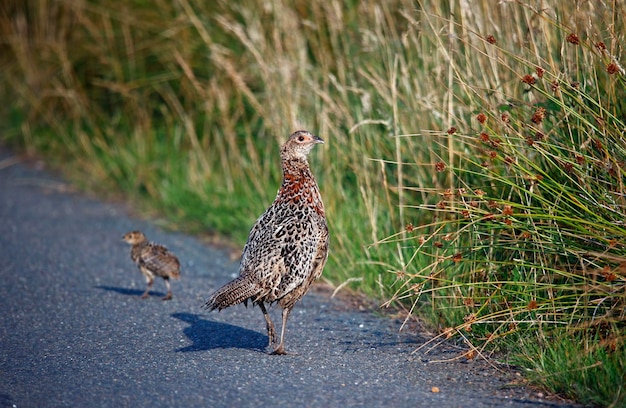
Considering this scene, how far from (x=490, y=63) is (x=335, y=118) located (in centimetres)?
232

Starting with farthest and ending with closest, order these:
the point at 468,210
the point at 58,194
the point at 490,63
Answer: the point at 58,194 → the point at 490,63 → the point at 468,210

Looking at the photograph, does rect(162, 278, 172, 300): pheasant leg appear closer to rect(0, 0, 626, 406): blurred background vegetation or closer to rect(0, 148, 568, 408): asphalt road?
rect(0, 148, 568, 408): asphalt road

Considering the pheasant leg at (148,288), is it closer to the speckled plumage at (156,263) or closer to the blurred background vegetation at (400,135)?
the speckled plumage at (156,263)

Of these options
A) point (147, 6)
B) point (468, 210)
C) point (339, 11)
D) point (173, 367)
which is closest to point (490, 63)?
point (468, 210)

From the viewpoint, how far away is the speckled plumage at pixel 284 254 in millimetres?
5980

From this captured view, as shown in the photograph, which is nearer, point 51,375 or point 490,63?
point 51,375

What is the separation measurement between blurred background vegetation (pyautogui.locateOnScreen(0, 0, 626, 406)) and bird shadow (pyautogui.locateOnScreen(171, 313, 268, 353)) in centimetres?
101

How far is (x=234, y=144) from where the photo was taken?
10.3 metres

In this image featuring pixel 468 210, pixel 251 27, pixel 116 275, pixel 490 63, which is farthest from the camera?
pixel 251 27

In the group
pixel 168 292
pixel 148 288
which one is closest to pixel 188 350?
pixel 168 292

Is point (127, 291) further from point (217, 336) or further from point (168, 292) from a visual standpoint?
point (217, 336)

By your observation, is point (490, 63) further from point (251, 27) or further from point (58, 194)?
point (58, 194)

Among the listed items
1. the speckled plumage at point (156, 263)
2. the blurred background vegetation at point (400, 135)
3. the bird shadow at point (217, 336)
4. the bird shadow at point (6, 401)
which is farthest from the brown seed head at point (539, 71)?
the speckled plumage at point (156, 263)

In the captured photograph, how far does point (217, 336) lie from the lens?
6.55 meters
